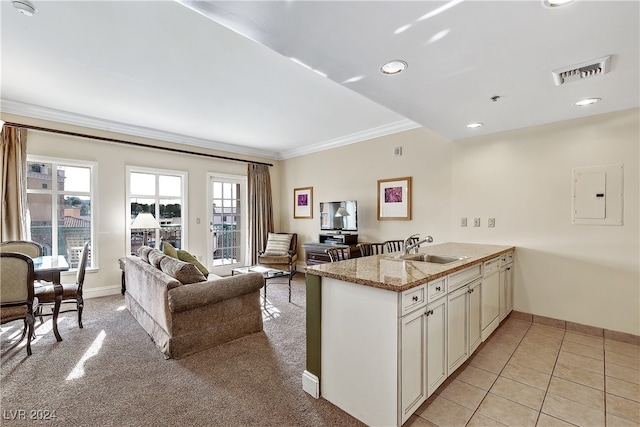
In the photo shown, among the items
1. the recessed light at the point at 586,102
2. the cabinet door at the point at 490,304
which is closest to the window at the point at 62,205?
the cabinet door at the point at 490,304

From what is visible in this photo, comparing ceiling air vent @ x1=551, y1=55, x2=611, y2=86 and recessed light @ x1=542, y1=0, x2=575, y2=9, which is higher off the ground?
recessed light @ x1=542, y1=0, x2=575, y2=9

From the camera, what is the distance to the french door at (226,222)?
19.2 feet

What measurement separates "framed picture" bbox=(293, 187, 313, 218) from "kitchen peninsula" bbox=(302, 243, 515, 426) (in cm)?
394

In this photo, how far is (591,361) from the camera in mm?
2486

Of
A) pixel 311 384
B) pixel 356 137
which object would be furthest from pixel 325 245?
pixel 311 384

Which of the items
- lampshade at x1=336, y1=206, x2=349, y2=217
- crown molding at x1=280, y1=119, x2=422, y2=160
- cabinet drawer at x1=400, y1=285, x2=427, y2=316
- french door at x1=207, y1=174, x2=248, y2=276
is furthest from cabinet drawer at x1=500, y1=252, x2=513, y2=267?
french door at x1=207, y1=174, x2=248, y2=276

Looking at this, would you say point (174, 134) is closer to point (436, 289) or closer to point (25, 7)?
point (25, 7)

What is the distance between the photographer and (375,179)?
5.04 metres

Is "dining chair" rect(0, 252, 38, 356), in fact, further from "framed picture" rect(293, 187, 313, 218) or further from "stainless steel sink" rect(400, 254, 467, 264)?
"framed picture" rect(293, 187, 313, 218)

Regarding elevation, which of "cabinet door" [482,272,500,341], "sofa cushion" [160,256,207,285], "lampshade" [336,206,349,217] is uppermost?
"lampshade" [336,206,349,217]

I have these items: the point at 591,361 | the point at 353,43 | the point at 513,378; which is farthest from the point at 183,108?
the point at 591,361

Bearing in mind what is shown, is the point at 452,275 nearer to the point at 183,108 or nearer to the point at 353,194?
the point at 353,194

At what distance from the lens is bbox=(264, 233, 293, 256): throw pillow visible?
581 cm

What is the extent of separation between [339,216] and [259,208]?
2000 mm
